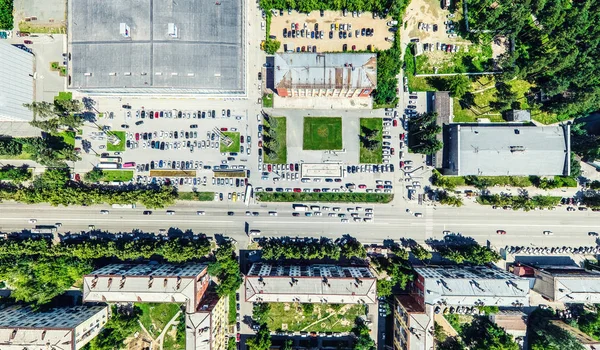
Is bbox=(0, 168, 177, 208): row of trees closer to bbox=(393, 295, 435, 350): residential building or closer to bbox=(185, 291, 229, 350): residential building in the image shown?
bbox=(185, 291, 229, 350): residential building

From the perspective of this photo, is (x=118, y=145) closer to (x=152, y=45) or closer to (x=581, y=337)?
(x=152, y=45)

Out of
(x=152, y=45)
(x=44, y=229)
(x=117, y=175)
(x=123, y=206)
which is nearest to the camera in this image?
(x=152, y=45)

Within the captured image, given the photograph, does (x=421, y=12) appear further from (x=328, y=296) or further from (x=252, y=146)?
(x=328, y=296)

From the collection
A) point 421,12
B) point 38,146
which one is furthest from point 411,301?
point 38,146

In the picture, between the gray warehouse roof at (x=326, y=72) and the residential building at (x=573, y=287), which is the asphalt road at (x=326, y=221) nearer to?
the residential building at (x=573, y=287)

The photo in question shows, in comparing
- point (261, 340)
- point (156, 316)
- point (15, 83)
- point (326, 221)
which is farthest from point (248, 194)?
point (15, 83)

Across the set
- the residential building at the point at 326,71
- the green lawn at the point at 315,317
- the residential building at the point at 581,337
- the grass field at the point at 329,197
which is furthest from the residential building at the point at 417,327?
the residential building at the point at 326,71
